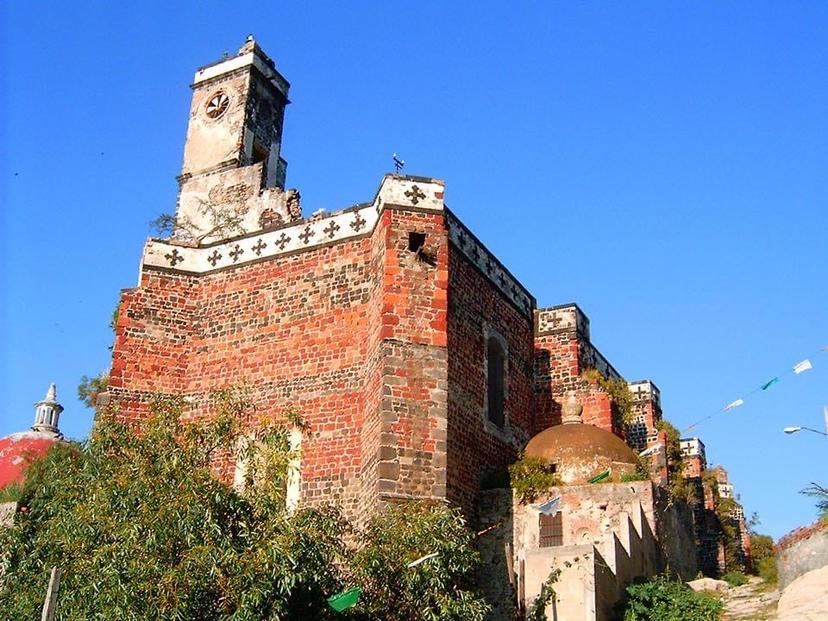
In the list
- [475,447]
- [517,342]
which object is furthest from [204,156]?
[475,447]

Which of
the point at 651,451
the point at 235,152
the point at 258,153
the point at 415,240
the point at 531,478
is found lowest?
the point at 531,478

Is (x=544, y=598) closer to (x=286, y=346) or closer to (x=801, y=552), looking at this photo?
(x=801, y=552)

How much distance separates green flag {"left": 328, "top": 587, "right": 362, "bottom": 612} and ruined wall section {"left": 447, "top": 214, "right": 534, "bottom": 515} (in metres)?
3.99

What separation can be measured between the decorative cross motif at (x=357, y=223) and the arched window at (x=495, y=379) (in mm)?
3438

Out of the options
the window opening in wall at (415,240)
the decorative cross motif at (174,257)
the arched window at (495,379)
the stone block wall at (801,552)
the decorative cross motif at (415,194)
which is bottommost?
the stone block wall at (801,552)

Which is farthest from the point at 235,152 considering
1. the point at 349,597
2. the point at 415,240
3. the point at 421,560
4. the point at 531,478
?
the point at 349,597

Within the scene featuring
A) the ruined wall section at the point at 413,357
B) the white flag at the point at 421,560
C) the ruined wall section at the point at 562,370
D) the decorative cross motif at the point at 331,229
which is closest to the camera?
the white flag at the point at 421,560

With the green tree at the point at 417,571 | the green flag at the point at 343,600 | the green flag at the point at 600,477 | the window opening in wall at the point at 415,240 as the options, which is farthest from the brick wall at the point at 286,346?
the green flag at the point at 600,477

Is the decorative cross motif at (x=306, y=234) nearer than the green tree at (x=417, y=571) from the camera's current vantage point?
No

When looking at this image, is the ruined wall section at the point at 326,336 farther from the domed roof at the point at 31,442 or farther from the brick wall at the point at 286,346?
the domed roof at the point at 31,442

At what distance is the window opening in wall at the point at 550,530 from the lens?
58.1ft

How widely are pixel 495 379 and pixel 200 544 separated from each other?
30.6 feet

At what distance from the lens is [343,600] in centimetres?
1295

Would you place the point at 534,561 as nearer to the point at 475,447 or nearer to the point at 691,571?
the point at 475,447
